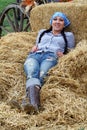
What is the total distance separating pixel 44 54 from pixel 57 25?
0.67m

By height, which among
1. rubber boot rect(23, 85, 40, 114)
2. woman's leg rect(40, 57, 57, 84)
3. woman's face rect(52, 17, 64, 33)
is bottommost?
rubber boot rect(23, 85, 40, 114)

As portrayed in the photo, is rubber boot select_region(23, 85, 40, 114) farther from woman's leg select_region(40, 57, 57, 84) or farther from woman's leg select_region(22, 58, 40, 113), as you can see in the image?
woman's leg select_region(40, 57, 57, 84)

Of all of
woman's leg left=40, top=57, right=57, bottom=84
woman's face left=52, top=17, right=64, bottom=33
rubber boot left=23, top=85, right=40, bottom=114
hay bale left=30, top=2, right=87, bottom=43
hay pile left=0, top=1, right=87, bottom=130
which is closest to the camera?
hay pile left=0, top=1, right=87, bottom=130

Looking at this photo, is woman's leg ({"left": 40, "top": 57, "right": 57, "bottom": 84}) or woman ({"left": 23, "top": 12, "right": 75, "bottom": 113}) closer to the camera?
woman ({"left": 23, "top": 12, "right": 75, "bottom": 113})

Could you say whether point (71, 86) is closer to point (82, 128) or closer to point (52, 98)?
point (52, 98)

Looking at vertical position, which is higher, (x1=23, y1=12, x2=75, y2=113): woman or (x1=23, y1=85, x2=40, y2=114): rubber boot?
(x1=23, y1=12, x2=75, y2=113): woman

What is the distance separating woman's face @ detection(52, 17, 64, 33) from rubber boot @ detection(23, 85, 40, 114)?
4.85 feet

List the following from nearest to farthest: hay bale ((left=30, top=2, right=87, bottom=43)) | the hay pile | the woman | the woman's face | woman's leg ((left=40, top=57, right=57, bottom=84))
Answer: the hay pile
the woman
woman's leg ((left=40, top=57, right=57, bottom=84))
the woman's face
hay bale ((left=30, top=2, right=87, bottom=43))

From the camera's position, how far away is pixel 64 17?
648cm

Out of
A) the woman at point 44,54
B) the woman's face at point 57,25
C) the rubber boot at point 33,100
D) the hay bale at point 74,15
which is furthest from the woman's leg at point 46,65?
the hay bale at point 74,15

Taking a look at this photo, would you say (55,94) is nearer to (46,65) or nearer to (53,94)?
(53,94)

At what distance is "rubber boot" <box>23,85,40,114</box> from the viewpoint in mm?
4738

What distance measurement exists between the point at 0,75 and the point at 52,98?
2.60 ft

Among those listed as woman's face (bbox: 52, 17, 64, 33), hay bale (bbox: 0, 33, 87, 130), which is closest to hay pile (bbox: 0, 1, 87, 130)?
hay bale (bbox: 0, 33, 87, 130)
